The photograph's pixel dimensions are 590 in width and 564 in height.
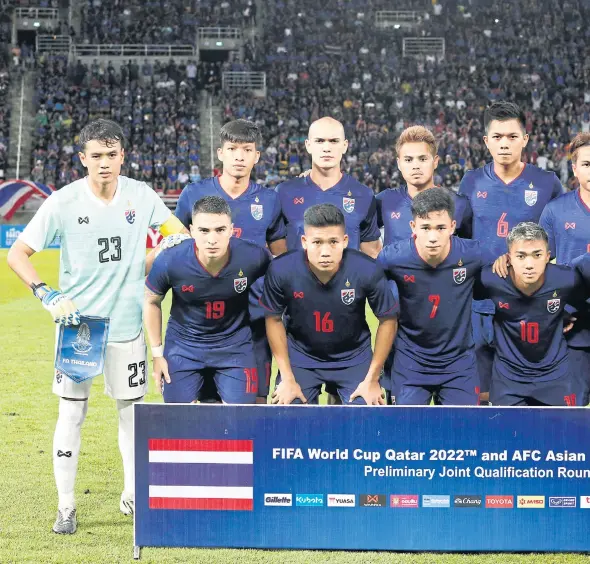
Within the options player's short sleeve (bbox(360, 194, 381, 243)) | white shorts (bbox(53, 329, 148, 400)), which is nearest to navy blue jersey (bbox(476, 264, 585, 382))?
player's short sleeve (bbox(360, 194, 381, 243))

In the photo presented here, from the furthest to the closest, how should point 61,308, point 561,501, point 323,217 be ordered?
1. point 323,217
2. point 61,308
3. point 561,501

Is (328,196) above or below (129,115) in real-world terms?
below

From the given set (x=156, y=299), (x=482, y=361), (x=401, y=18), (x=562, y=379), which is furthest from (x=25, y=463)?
(x=401, y=18)

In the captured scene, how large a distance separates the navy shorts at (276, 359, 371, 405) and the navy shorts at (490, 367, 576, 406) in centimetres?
77

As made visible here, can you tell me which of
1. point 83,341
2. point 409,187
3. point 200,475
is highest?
point 409,187

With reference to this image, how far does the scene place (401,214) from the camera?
239 inches

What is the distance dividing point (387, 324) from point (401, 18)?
3458 centimetres

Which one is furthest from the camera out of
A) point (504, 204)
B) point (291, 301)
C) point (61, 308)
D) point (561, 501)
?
point (504, 204)

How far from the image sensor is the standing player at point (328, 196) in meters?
6.04

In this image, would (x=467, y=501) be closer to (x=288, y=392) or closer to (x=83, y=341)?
(x=288, y=392)

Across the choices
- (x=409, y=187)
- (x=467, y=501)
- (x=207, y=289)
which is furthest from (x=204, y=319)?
(x=467, y=501)

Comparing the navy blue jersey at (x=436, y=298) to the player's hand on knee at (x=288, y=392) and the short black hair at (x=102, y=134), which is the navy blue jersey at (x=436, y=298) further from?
the short black hair at (x=102, y=134)

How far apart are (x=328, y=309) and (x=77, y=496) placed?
202 centimetres

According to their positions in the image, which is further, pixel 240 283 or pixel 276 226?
pixel 276 226
